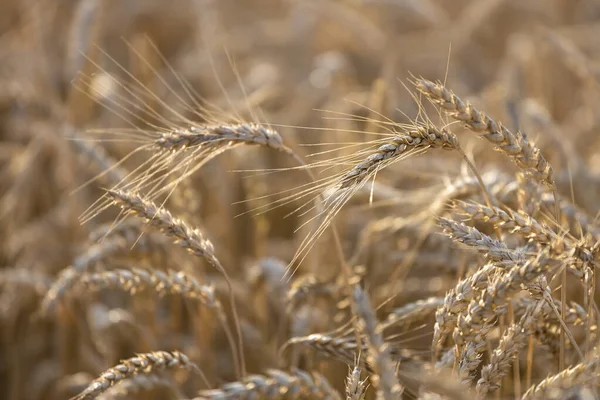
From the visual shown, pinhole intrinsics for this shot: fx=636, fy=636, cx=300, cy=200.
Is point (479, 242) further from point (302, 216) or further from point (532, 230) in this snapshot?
point (302, 216)

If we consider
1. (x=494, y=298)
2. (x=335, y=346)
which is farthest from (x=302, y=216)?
(x=494, y=298)

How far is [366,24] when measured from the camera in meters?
3.84

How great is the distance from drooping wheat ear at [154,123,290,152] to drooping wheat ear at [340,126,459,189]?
0.22 metres

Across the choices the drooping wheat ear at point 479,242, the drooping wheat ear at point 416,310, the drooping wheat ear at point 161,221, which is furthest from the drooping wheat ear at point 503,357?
the drooping wheat ear at point 161,221

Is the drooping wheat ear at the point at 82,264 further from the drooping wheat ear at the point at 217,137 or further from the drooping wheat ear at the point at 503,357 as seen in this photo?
the drooping wheat ear at the point at 503,357

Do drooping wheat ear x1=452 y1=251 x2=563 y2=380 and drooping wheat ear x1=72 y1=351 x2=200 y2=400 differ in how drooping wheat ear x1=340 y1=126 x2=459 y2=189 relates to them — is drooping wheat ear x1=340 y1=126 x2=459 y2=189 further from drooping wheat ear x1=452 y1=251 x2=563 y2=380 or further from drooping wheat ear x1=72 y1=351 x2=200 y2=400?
drooping wheat ear x1=72 y1=351 x2=200 y2=400

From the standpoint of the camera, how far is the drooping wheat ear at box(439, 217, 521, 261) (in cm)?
118

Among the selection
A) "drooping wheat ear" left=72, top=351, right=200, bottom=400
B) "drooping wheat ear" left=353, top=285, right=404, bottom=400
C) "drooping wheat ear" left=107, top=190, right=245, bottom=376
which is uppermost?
"drooping wheat ear" left=107, top=190, right=245, bottom=376

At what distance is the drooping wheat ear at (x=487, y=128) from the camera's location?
1.22 m

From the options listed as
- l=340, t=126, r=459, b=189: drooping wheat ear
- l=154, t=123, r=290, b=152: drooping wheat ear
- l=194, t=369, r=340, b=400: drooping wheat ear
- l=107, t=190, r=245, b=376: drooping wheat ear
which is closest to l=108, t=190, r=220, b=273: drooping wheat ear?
l=107, t=190, r=245, b=376: drooping wheat ear

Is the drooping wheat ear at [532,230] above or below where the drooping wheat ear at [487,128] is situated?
below

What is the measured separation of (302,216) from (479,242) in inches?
79.0

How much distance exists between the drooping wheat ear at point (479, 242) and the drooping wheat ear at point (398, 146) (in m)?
0.16

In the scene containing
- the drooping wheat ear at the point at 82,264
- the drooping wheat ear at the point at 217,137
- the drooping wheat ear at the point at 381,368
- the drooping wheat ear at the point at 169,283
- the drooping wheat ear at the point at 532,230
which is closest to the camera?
the drooping wheat ear at the point at 381,368
